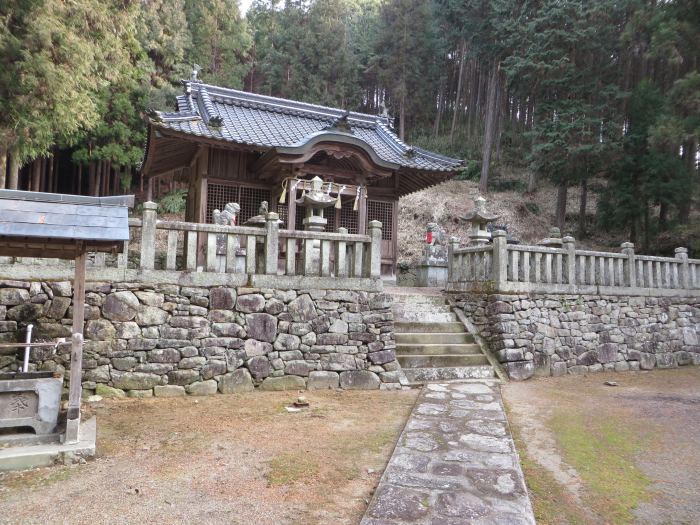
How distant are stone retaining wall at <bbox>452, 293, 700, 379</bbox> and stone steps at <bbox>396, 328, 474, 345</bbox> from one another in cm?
37

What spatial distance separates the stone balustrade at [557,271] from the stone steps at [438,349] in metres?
1.22

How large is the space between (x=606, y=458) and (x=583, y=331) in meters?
5.56

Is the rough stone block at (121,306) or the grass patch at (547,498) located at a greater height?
the rough stone block at (121,306)

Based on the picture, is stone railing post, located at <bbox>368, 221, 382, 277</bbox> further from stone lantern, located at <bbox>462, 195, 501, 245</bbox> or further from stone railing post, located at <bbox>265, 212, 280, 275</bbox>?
stone lantern, located at <bbox>462, 195, 501, 245</bbox>

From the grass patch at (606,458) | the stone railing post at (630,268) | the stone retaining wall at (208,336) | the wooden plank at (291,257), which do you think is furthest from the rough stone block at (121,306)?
the stone railing post at (630,268)

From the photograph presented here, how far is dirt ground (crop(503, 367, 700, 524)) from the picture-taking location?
11.3 ft

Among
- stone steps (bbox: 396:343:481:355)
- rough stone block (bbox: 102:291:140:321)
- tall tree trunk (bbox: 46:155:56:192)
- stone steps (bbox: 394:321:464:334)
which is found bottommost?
stone steps (bbox: 396:343:481:355)

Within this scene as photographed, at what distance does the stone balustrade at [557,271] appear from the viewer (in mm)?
8875

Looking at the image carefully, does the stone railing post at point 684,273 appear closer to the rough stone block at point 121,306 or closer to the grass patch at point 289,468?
the grass patch at point 289,468

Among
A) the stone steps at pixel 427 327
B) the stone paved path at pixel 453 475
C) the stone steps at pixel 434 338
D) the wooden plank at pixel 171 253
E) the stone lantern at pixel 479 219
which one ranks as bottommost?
the stone paved path at pixel 453 475

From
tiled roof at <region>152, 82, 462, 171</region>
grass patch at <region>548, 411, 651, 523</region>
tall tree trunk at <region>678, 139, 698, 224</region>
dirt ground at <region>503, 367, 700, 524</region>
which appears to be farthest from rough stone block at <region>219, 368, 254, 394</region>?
tall tree trunk at <region>678, 139, 698, 224</region>

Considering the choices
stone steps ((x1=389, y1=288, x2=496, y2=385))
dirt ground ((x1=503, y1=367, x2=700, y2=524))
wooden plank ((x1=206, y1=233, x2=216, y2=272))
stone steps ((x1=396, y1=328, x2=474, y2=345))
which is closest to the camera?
dirt ground ((x1=503, y1=367, x2=700, y2=524))

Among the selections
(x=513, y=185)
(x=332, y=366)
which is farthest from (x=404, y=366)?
(x=513, y=185)

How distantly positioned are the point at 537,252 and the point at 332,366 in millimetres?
4982
